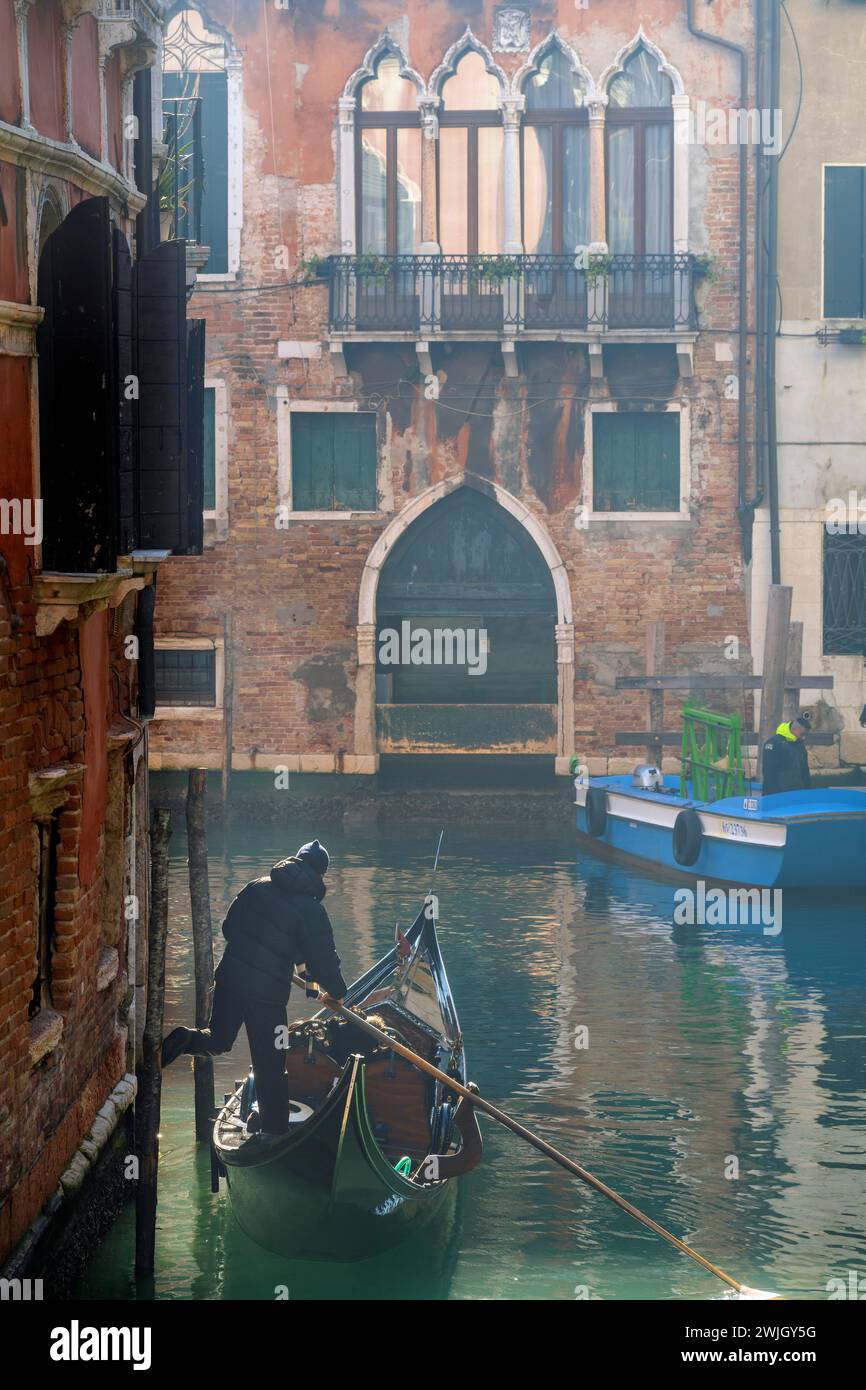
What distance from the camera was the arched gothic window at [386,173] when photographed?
63.6 ft

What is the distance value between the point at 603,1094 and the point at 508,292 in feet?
35.2

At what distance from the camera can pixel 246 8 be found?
19.2 metres

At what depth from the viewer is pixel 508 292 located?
62.6 ft

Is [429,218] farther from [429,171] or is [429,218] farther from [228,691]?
[228,691]

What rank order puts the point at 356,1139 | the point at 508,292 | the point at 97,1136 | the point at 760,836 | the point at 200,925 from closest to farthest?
the point at 356,1139 → the point at 97,1136 → the point at 200,925 → the point at 760,836 → the point at 508,292

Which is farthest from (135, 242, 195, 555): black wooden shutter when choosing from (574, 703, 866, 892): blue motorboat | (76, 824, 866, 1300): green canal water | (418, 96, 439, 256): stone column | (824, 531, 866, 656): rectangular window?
(824, 531, 866, 656): rectangular window

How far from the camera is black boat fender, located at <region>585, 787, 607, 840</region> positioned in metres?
17.7

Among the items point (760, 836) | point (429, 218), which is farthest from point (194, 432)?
point (429, 218)

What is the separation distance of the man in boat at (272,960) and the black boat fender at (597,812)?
9946 millimetres

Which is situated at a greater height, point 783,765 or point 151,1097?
point 783,765

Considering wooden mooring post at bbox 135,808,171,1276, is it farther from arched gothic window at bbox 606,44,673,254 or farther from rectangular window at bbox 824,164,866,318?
rectangular window at bbox 824,164,866,318

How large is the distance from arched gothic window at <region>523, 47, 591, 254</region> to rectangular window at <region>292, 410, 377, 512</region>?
245 centimetres

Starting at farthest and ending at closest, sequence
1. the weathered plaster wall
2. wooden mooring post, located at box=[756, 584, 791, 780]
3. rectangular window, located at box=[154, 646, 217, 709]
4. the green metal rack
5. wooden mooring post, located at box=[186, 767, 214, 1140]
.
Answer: rectangular window, located at box=[154, 646, 217, 709], the weathered plaster wall, wooden mooring post, located at box=[756, 584, 791, 780], the green metal rack, wooden mooring post, located at box=[186, 767, 214, 1140]
